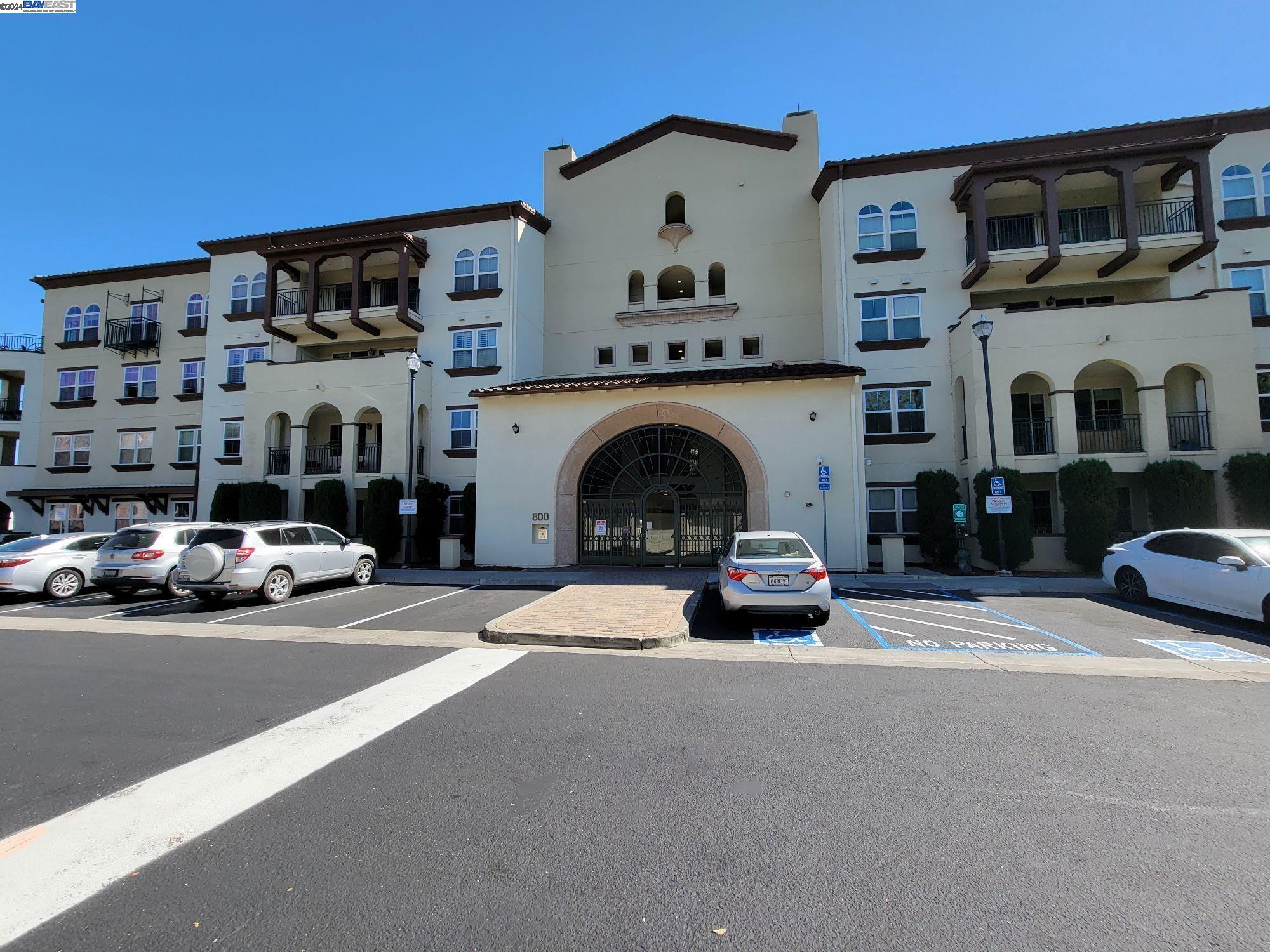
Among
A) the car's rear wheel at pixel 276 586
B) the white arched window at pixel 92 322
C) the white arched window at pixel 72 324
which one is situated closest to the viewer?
the car's rear wheel at pixel 276 586

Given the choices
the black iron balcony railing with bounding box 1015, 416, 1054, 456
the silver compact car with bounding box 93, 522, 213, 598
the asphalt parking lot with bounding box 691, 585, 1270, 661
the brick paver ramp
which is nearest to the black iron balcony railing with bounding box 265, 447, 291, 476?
the silver compact car with bounding box 93, 522, 213, 598

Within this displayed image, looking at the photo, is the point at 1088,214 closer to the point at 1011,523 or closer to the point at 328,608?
the point at 1011,523

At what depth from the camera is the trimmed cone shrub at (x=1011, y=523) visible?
17.4m

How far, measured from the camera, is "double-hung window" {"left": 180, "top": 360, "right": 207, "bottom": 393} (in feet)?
91.0

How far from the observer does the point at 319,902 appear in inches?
111

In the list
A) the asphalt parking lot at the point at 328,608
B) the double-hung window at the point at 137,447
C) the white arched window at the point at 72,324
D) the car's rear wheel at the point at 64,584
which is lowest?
the asphalt parking lot at the point at 328,608

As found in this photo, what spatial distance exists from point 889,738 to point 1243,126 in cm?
2733

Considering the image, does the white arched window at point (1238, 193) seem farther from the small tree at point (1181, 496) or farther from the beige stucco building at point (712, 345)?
the small tree at point (1181, 496)

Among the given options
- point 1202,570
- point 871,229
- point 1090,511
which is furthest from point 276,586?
point 871,229

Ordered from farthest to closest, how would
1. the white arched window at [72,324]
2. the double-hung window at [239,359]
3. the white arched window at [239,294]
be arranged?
the white arched window at [72,324]
the white arched window at [239,294]
the double-hung window at [239,359]

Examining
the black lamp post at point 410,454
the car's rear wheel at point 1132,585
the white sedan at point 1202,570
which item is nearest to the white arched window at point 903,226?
the white sedan at point 1202,570

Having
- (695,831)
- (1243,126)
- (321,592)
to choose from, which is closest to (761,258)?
(1243,126)

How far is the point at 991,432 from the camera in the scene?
1714 centimetres

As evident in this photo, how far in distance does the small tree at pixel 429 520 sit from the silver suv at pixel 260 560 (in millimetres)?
6778
